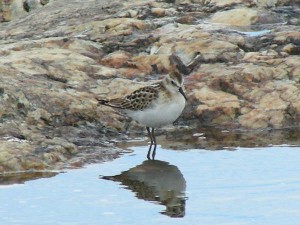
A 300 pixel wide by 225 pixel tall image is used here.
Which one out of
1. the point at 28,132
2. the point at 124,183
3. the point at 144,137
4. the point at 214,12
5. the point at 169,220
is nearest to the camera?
the point at 169,220

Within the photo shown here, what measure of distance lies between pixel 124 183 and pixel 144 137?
2626mm

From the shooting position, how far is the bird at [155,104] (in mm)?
→ 12500

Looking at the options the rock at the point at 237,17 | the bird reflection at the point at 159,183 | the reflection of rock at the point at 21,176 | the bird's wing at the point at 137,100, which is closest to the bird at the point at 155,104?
the bird's wing at the point at 137,100

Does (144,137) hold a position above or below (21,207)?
below

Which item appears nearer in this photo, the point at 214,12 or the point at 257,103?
the point at 257,103

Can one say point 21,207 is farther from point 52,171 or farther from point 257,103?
point 257,103

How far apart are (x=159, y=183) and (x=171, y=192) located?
0.47 meters

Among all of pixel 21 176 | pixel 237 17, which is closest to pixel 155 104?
pixel 21 176

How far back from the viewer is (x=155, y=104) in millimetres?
12641

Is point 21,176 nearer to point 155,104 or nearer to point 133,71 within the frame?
point 155,104

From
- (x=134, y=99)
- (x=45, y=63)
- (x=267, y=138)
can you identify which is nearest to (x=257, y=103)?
(x=267, y=138)

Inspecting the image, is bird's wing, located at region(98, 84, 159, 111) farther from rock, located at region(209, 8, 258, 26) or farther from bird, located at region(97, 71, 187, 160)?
rock, located at region(209, 8, 258, 26)

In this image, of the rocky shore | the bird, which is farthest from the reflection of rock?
the bird

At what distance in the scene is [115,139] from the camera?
13156 mm
